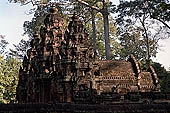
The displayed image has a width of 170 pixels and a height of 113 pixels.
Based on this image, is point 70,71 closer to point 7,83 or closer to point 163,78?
point 7,83

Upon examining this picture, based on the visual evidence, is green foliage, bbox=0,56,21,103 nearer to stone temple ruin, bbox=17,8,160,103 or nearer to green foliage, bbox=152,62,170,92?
stone temple ruin, bbox=17,8,160,103

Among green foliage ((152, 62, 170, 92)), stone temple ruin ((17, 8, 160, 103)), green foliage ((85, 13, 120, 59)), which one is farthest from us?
green foliage ((85, 13, 120, 59))

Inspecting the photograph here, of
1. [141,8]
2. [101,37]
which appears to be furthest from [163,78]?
[101,37]

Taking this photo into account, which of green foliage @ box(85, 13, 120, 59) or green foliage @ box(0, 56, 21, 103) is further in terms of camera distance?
green foliage @ box(85, 13, 120, 59)

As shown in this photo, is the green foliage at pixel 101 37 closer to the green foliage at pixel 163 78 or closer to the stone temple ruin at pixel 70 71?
the green foliage at pixel 163 78

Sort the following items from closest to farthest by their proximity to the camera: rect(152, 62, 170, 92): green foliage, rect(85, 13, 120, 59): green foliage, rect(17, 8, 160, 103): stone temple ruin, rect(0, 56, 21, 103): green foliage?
rect(17, 8, 160, 103): stone temple ruin → rect(152, 62, 170, 92): green foliage → rect(0, 56, 21, 103): green foliage → rect(85, 13, 120, 59): green foliage

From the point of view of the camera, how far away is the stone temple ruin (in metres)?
16.0

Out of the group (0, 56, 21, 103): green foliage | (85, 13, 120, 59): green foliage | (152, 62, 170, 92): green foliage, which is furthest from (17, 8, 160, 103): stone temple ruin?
(85, 13, 120, 59): green foliage

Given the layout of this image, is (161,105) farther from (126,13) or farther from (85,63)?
(126,13)

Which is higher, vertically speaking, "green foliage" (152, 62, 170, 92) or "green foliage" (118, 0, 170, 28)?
"green foliage" (118, 0, 170, 28)

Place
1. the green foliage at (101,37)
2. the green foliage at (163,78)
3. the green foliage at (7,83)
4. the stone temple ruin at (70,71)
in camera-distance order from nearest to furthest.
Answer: the stone temple ruin at (70,71) < the green foliage at (163,78) < the green foliage at (7,83) < the green foliage at (101,37)

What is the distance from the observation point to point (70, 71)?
16500mm

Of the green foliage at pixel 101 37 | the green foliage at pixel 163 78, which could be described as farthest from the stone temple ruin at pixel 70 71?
the green foliage at pixel 101 37

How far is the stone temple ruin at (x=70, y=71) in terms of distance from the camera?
1605cm
